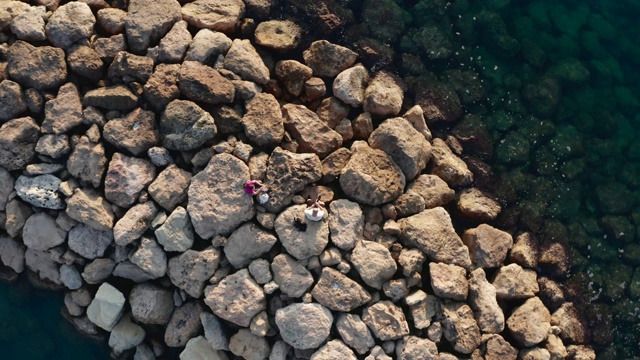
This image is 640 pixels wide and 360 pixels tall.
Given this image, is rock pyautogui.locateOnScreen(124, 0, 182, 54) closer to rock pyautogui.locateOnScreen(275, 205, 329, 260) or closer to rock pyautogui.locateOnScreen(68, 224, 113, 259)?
rock pyautogui.locateOnScreen(68, 224, 113, 259)

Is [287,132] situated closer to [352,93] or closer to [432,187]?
[352,93]

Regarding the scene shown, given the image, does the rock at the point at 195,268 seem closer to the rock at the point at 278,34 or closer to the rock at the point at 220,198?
the rock at the point at 220,198

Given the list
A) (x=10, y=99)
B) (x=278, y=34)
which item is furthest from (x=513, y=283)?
(x=10, y=99)

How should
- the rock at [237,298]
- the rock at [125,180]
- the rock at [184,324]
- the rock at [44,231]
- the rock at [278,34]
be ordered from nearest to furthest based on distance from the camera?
the rock at [237,298], the rock at [125,180], the rock at [184,324], the rock at [44,231], the rock at [278,34]

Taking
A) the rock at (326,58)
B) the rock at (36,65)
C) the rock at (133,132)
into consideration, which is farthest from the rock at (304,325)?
the rock at (36,65)

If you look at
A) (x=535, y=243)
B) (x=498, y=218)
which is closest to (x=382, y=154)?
(x=498, y=218)

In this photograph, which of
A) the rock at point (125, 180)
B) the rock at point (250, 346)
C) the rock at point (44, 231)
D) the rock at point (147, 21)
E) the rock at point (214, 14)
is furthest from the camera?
the rock at point (214, 14)
